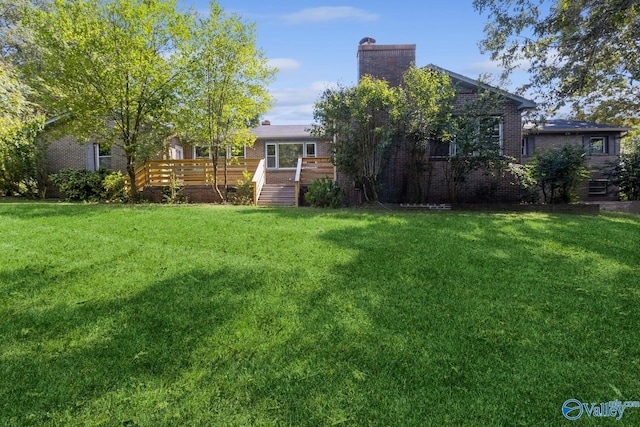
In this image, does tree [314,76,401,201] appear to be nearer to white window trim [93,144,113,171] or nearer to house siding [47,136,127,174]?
house siding [47,136,127,174]

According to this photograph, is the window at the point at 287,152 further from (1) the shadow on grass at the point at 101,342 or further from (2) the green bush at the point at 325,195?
(1) the shadow on grass at the point at 101,342

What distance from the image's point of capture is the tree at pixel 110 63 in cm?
1106

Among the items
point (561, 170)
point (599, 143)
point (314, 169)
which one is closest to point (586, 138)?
point (599, 143)

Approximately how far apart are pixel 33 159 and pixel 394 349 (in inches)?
702

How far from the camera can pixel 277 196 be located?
49.0ft

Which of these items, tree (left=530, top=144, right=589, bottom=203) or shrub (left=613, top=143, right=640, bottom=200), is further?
shrub (left=613, top=143, right=640, bottom=200)

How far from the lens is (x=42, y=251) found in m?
5.58

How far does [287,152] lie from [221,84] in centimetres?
740

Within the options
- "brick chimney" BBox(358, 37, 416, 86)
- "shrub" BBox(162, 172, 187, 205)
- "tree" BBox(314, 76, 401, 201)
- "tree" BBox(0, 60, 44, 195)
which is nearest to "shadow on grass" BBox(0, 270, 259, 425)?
"tree" BBox(314, 76, 401, 201)

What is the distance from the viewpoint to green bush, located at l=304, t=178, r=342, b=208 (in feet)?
39.7

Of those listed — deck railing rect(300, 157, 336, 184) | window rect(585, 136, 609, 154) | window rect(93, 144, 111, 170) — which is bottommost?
deck railing rect(300, 157, 336, 184)

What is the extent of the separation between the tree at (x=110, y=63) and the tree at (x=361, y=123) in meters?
5.52

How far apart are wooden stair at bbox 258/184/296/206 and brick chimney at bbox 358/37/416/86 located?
5.40 meters

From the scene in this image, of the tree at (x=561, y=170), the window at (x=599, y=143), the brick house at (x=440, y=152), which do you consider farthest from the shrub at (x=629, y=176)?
the window at (x=599, y=143)
